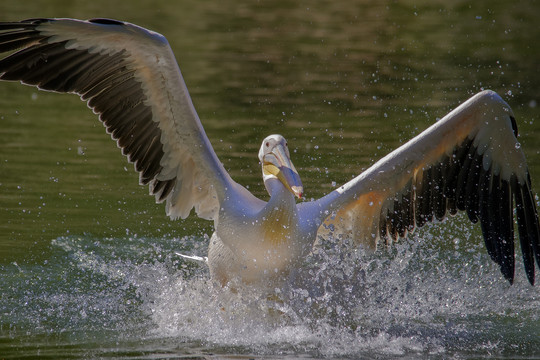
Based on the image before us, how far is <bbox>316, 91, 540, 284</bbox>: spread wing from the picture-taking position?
6.12 m

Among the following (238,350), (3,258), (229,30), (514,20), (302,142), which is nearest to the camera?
(238,350)

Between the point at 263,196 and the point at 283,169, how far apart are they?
8.42 ft

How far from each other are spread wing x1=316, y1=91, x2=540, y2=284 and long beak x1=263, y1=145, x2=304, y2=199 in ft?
1.47

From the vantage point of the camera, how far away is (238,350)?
545 centimetres

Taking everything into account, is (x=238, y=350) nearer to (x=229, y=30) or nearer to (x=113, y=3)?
(x=229, y=30)

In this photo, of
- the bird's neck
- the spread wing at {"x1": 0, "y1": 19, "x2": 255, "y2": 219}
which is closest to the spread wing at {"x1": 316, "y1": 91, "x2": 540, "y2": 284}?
the bird's neck

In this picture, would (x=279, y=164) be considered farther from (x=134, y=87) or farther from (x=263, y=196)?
(x=263, y=196)

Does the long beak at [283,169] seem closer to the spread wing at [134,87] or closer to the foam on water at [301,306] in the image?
the spread wing at [134,87]

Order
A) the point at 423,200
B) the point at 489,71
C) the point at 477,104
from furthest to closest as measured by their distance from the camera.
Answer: the point at 489,71 → the point at 423,200 → the point at 477,104

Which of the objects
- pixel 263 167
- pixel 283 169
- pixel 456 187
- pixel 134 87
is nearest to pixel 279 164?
pixel 283 169

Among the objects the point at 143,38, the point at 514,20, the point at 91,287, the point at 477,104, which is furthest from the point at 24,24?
the point at 514,20

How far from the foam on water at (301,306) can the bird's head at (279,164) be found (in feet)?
2.25

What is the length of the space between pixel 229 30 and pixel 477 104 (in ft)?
41.6

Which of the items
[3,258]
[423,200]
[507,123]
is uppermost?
[507,123]
